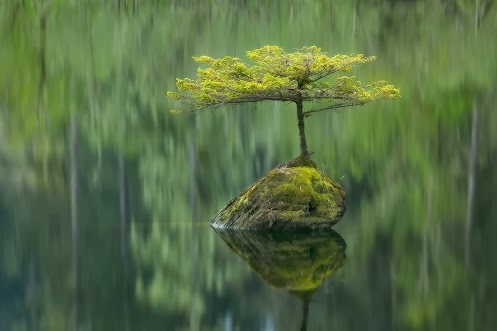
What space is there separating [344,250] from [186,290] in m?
3.54

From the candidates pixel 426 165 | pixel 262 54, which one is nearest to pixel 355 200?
pixel 426 165

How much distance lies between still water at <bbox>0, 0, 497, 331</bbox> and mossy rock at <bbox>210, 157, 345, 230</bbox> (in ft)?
2.61

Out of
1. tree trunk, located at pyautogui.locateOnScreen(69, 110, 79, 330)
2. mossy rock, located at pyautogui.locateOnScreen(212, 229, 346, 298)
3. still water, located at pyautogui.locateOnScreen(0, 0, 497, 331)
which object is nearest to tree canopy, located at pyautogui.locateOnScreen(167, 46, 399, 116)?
still water, located at pyautogui.locateOnScreen(0, 0, 497, 331)

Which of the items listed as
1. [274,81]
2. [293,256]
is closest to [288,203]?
[274,81]

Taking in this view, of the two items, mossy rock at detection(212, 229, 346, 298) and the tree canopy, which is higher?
the tree canopy

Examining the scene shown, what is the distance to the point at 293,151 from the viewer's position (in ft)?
94.0

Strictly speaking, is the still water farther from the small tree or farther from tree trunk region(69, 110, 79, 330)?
the small tree

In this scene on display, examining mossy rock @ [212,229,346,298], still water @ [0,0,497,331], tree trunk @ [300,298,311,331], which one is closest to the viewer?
tree trunk @ [300,298,311,331]

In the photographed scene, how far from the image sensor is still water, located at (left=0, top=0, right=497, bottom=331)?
9375mm

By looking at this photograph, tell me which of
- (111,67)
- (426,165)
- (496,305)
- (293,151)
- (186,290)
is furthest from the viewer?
(111,67)

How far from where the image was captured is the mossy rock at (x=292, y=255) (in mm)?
10223

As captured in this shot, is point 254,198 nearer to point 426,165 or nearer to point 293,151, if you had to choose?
point 426,165

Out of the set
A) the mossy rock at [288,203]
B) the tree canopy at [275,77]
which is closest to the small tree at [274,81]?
the tree canopy at [275,77]

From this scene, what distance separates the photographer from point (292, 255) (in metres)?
12.2
